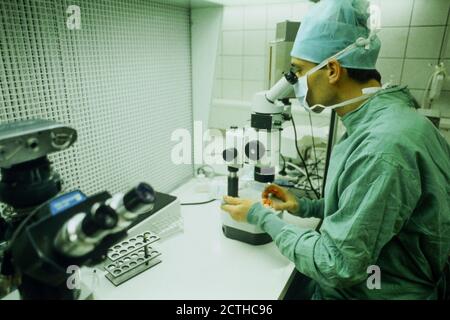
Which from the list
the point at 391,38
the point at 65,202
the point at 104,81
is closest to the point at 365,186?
the point at 65,202

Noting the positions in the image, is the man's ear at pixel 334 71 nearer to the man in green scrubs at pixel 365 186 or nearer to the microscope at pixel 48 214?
the man in green scrubs at pixel 365 186

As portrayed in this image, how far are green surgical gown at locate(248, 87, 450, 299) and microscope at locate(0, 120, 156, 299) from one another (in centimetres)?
49

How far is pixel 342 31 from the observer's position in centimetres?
89

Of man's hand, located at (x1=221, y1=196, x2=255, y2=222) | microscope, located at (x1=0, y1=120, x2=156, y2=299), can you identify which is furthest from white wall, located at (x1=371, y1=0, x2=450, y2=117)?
microscope, located at (x1=0, y1=120, x2=156, y2=299)

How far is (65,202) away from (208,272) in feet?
1.74

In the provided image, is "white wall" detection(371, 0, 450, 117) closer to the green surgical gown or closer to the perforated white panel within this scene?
the green surgical gown

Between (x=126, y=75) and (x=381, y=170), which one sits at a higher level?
(x=126, y=75)

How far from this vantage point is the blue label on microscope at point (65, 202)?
494 millimetres

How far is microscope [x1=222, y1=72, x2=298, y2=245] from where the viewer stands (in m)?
1.05

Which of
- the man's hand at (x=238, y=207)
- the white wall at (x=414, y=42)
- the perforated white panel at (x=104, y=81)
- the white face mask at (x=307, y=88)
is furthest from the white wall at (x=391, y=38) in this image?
the man's hand at (x=238, y=207)

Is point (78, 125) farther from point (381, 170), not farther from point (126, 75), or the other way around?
point (381, 170)

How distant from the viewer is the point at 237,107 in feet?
7.44
